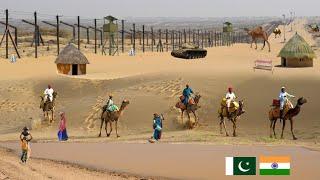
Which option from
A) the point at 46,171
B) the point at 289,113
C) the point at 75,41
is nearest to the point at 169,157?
the point at 46,171

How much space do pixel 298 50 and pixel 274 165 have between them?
2443 centimetres

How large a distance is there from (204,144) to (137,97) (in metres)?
10.3

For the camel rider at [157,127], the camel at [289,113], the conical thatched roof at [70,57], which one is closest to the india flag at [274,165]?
the camel at [289,113]

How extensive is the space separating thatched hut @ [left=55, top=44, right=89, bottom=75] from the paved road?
20.5 meters

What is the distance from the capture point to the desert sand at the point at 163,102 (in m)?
26.3

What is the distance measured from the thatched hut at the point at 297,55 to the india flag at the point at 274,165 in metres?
23.1

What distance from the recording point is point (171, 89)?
32.9 m

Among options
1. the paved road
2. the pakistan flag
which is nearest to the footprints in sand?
the paved road

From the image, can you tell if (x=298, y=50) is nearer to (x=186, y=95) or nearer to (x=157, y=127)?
(x=186, y=95)

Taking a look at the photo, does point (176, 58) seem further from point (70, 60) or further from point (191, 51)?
point (70, 60)

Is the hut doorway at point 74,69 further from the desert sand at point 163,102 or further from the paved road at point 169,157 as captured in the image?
the paved road at point 169,157

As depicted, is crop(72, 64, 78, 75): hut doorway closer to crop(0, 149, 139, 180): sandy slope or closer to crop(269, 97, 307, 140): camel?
crop(269, 97, 307, 140): camel

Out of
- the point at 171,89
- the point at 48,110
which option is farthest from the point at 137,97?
the point at 48,110

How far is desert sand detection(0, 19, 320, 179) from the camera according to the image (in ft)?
86.4
